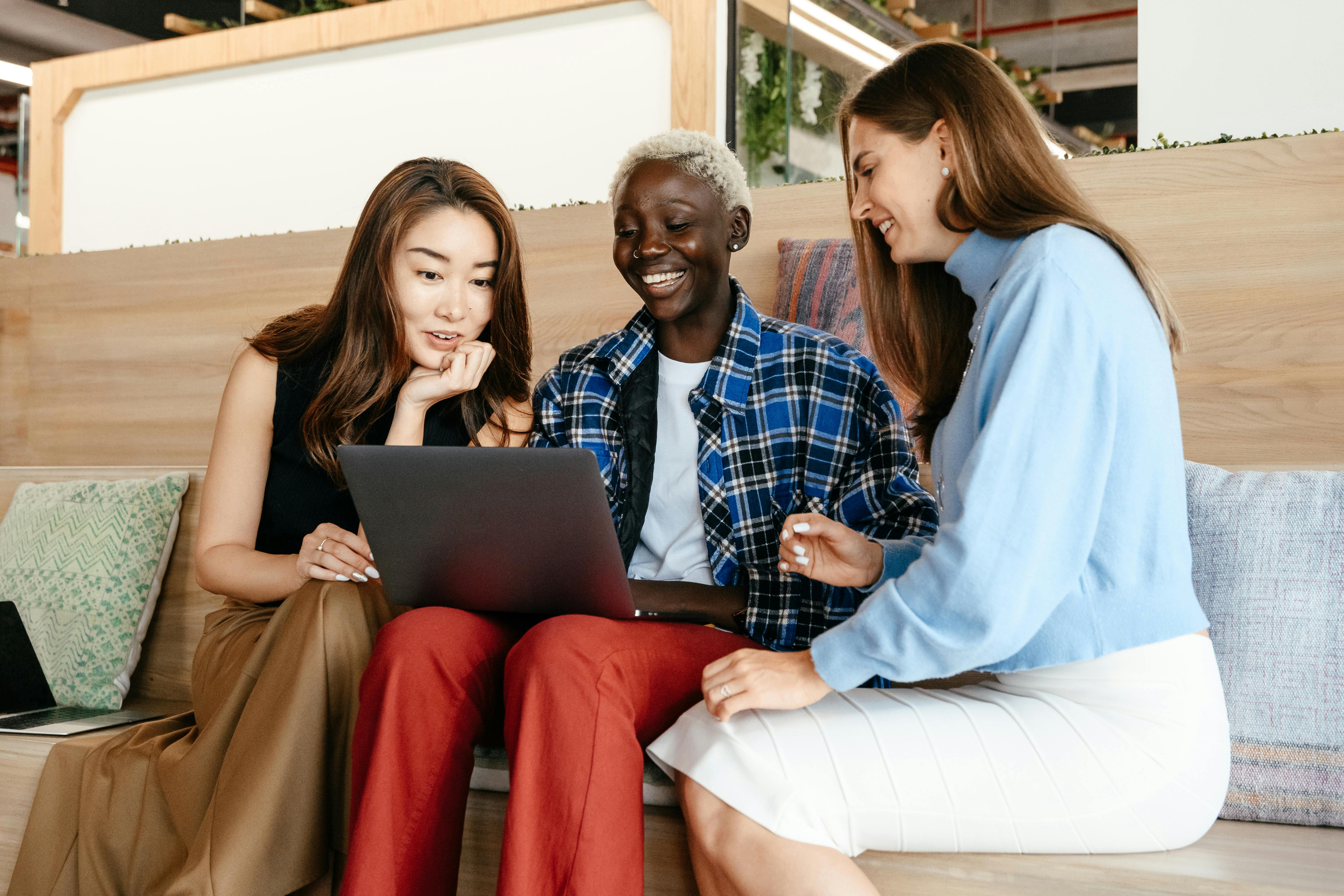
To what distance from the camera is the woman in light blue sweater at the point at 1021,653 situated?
938 mm

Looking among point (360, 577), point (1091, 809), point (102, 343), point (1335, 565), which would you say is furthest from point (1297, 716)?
point (102, 343)

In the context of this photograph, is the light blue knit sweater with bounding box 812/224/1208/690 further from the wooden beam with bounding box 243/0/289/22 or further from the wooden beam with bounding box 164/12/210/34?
the wooden beam with bounding box 164/12/210/34

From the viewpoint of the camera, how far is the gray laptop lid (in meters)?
1.08

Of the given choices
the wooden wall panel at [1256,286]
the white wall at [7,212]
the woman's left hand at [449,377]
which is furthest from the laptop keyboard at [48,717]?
the white wall at [7,212]

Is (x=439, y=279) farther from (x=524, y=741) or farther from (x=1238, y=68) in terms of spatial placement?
(x=1238, y=68)

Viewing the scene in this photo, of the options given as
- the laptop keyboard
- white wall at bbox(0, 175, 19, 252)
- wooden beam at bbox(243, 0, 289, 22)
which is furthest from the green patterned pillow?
white wall at bbox(0, 175, 19, 252)

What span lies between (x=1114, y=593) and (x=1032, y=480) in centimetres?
16

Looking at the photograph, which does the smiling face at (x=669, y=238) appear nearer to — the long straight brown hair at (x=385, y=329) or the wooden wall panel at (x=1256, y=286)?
the long straight brown hair at (x=385, y=329)

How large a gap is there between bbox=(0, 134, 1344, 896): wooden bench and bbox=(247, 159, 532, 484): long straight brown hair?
48 cm

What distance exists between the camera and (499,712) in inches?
50.2

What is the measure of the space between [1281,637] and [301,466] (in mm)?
1283

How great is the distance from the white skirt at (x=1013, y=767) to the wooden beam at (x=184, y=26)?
4.17m

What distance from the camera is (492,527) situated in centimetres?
113

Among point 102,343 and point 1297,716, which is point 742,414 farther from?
point 102,343
